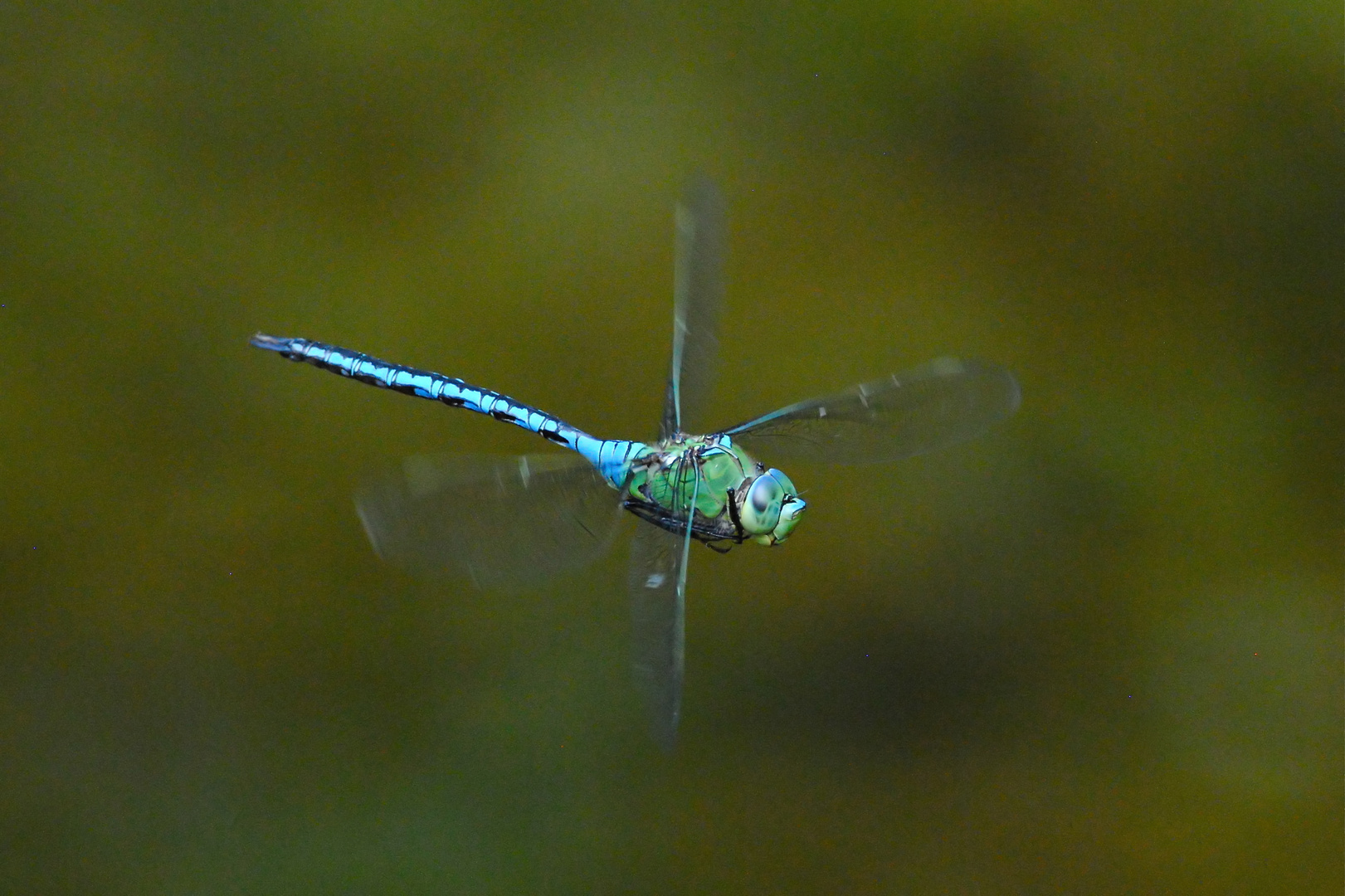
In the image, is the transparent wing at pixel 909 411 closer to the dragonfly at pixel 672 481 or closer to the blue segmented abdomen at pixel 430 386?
the dragonfly at pixel 672 481

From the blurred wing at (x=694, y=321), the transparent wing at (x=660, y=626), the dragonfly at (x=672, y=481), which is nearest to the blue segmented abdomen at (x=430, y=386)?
the dragonfly at (x=672, y=481)

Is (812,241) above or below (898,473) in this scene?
above

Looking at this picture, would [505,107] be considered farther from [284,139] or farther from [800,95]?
[800,95]

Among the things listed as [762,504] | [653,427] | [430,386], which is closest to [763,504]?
[762,504]

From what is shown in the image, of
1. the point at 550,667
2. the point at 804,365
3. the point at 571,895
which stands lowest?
the point at 571,895

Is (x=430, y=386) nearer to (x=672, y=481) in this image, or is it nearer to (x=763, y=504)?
(x=672, y=481)

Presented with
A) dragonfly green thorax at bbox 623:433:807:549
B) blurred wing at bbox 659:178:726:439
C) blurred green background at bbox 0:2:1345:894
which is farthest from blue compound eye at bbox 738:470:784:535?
blurred green background at bbox 0:2:1345:894

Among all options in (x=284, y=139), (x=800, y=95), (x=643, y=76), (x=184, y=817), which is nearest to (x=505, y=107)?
(x=643, y=76)
